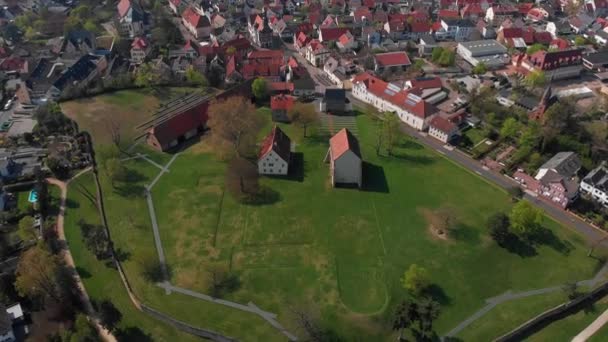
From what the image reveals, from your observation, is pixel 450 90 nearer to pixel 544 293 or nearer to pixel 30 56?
pixel 544 293

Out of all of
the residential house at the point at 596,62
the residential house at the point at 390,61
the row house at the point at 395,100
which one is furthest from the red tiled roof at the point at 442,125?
the residential house at the point at 596,62

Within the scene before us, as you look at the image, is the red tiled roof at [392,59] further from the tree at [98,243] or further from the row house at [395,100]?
the tree at [98,243]

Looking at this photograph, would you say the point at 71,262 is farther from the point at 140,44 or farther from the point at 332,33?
the point at 332,33

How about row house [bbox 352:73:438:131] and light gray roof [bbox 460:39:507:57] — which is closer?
row house [bbox 352:73:438:131]

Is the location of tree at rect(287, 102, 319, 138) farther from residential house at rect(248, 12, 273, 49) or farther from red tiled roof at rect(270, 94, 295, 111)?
residential house at rect(248, 12, 273, 49)

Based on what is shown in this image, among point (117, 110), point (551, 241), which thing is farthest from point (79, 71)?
point (551, 241)

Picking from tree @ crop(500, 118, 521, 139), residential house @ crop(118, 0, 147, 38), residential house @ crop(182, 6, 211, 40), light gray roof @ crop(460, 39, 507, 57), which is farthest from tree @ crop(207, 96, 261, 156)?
residential house @ crop(118, 0, 147, 38)
